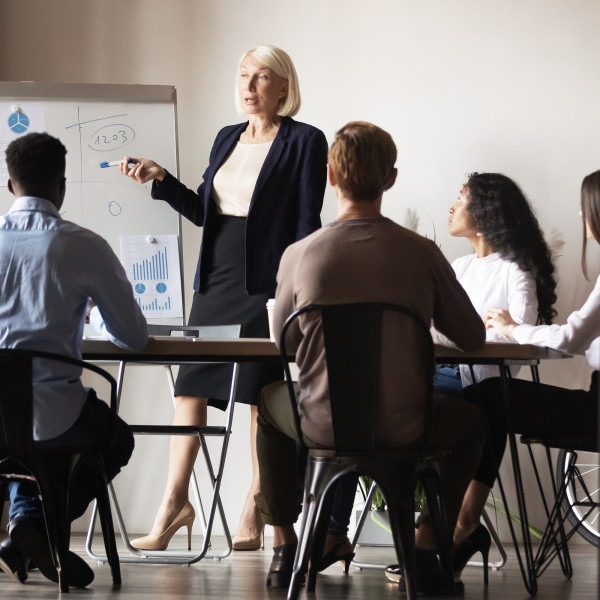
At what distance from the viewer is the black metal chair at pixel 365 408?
1.98m

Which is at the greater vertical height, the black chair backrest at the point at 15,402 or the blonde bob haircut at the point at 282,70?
the blonde bob haircut at the point at 282,70

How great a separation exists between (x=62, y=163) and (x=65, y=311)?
397mm

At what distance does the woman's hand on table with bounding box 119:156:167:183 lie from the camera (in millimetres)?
3551

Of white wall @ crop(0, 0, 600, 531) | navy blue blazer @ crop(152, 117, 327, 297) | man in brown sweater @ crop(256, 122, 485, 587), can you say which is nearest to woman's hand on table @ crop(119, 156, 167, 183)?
navy blue blazer @ crop(152, 117, 327, 297)

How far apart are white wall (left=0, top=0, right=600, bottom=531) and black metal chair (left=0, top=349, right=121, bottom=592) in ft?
6.08

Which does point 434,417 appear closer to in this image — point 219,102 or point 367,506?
point 367,506

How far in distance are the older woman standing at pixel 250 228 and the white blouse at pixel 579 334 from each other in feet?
3.56

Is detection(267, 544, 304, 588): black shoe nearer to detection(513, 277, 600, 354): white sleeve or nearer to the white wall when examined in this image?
detection(513, 277, 600, 354): white sleeve

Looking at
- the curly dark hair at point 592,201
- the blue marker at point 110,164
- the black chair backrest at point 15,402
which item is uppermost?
the blue marker at point 110,164

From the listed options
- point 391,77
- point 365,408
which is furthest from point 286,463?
point 391,77

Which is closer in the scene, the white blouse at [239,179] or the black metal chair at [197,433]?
the black metal chair at [197,433]

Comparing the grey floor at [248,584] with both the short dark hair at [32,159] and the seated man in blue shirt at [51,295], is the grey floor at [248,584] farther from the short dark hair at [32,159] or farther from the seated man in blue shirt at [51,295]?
the short dark hair at [32,159]

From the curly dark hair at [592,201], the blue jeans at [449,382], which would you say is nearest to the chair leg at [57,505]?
the blue jeans at [449,382]

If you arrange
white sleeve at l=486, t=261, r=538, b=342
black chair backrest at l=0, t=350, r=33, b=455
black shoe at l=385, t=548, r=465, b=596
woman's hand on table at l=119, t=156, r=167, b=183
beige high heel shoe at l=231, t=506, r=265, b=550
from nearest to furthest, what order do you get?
black chair backrest at l=0, t=350, r=33, b=455 → black shoe at l=385, t=548, r=465, b=596 → white sleeve at l=486, t=261, r=538, b=342 → beige high heel shoe at l=231, t=506, r=265, b=550 → woman's hand on table at l=119, t=156, r=167, b=183
